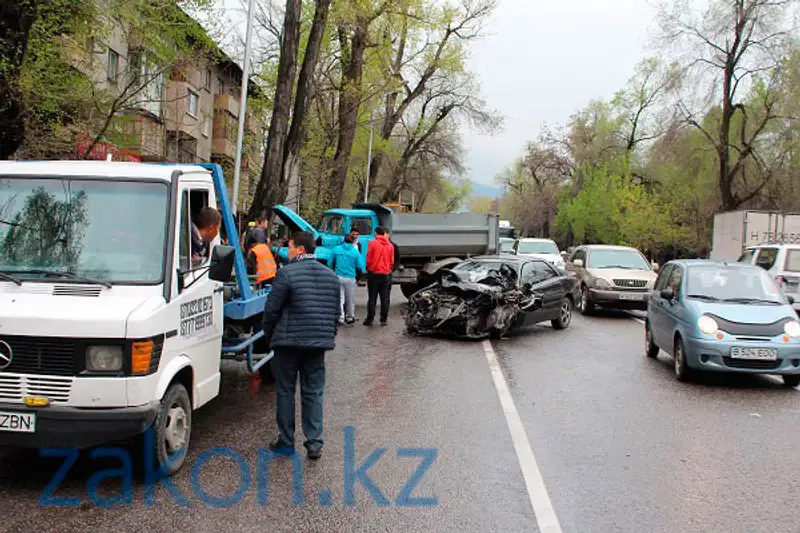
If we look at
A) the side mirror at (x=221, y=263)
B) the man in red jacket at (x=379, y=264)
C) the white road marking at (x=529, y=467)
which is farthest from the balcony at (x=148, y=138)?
the side mirror at (x=221, y=263)

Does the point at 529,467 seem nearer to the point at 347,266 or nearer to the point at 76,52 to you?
the point at 347,266

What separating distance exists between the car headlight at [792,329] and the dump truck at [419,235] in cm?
1035

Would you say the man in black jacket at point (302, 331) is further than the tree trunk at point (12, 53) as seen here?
No

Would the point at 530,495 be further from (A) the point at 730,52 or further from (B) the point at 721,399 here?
(A) the point at 730,52

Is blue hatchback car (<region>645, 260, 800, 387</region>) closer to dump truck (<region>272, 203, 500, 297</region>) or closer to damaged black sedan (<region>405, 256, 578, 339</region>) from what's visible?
damaged black sedan (<region>405, 256, 578, 339</region>)

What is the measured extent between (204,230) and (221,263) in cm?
74

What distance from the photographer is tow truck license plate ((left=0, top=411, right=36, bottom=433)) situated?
4820mm

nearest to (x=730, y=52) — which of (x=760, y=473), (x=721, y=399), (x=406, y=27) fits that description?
(x=406, y=27)

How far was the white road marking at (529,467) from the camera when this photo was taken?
15.6 ft

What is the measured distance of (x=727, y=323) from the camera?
955 centimetres

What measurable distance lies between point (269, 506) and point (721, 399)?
6063 mm

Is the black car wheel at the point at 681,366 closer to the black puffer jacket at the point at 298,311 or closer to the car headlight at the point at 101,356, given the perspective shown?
the black puffer jacket at the point at 298,311

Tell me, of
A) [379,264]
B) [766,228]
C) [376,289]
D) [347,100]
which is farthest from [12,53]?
[766,228]

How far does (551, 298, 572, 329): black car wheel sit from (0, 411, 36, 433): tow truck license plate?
1185 cm
